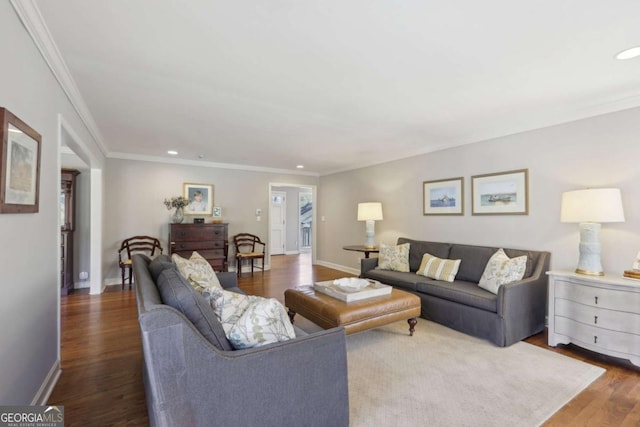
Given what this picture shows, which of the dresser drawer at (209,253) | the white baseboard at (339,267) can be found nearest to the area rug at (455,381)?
the white baseboard at (339,267)

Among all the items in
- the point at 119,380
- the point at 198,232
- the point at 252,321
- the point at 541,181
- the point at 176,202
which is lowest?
the point at 119,380

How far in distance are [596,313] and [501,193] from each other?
5.43 ft

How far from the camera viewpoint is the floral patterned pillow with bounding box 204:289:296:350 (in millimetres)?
1485

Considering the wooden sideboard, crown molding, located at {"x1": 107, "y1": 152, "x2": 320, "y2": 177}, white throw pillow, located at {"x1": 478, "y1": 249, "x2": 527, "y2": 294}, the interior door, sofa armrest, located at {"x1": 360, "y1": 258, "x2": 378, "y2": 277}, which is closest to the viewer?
white throw pillow, located at {"x1": 478, "y1": 249, "x2": 527, "y2": 294}

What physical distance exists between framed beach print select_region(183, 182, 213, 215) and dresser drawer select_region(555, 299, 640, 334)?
5.62 meters

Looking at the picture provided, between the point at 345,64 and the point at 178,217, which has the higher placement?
the point at 345,64

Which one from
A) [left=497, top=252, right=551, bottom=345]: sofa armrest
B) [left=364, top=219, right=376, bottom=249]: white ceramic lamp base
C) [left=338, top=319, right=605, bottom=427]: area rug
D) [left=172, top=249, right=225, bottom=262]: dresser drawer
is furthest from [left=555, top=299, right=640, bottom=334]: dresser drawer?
[left=172, top=249, right=225, bottom=262]: dresser drawer

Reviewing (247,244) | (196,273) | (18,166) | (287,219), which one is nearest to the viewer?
(18,166)

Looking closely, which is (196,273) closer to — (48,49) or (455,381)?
(48,49)

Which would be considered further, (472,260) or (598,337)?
(472,260)

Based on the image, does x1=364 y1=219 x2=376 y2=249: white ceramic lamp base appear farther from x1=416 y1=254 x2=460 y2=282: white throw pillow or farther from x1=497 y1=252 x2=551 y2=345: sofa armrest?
x1=497 y1=252 x2=551 y2=345: sofa armrest

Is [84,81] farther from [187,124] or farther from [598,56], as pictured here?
[598,56]

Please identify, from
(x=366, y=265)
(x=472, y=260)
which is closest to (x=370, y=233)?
(x=366, y=265)

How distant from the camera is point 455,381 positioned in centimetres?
224
